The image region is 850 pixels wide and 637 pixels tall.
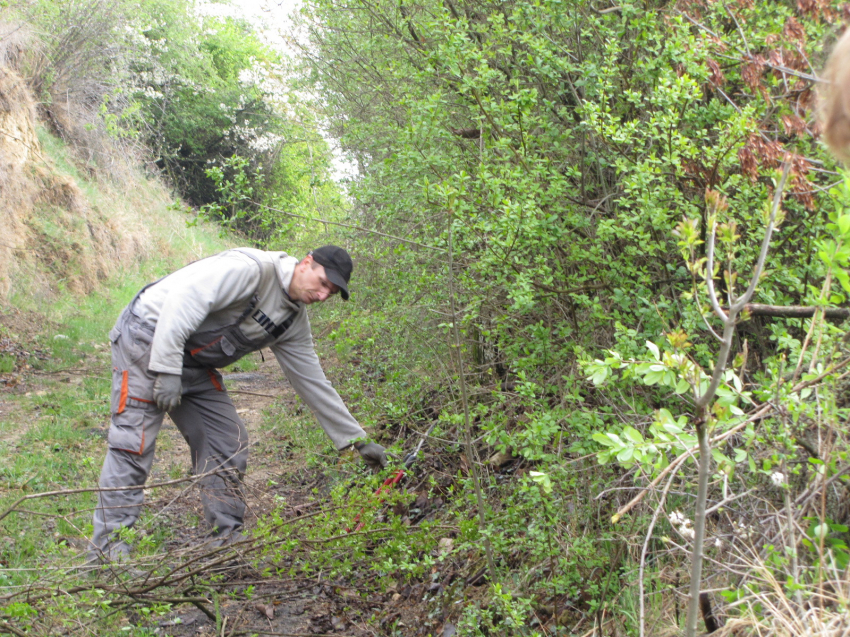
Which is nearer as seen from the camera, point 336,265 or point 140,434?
point 140,434

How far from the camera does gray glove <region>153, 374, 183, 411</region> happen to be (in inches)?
153

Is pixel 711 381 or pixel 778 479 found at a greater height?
pixel 711 381

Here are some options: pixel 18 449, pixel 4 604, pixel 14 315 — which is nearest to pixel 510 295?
pixel 4 604

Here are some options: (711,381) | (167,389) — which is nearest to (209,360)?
(167,389)

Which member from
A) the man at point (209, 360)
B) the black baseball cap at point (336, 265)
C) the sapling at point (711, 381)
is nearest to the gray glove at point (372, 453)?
the man at point (209, 360)

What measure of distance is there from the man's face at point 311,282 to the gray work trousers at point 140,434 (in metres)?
0.81

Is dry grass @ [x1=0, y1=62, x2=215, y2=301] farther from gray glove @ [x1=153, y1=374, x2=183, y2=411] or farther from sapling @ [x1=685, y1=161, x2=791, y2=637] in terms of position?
sapling @ [x1=685, y1=161, x2=791, y2=637]

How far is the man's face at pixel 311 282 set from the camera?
13.5ft

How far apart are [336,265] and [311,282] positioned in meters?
0.19

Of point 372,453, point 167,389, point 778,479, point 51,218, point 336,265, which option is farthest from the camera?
point 51,218

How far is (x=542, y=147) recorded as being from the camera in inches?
155

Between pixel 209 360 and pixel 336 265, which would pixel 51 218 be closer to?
pixel 209 360

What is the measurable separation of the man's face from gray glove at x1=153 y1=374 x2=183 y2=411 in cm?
82

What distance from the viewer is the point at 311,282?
4.15m
